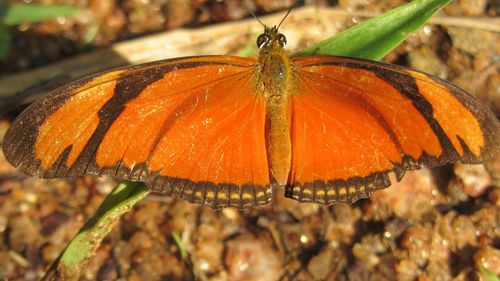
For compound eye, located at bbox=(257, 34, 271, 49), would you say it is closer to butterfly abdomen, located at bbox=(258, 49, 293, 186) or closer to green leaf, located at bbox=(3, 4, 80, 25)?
butterfly abdomen, located at bbox=(258, 49, 293, 186)

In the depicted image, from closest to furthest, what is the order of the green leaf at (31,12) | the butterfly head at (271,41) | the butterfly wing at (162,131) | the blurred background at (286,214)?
the butterfly wing at (162,131) < the butterfly head at (271,41) < the blurred background at (286,214) < the green leaf at (31,12)

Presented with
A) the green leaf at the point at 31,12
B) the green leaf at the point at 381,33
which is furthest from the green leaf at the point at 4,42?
the green leaf at the point at 381,33

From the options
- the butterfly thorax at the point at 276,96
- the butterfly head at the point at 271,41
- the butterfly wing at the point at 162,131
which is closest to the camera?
the butterfly wing at the point at 162,131

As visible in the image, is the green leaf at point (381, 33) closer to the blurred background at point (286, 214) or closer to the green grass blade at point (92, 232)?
the blurred background at point (286, 214)

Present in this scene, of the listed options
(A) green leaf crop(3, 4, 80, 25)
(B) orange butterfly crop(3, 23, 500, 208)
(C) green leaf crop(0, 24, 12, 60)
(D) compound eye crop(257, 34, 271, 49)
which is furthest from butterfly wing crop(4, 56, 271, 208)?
(C) green leaf crop(0, 24, 12, 60)

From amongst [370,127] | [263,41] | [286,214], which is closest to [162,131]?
[263,41]

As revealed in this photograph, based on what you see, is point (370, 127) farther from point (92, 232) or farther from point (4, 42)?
point (4, 42)
